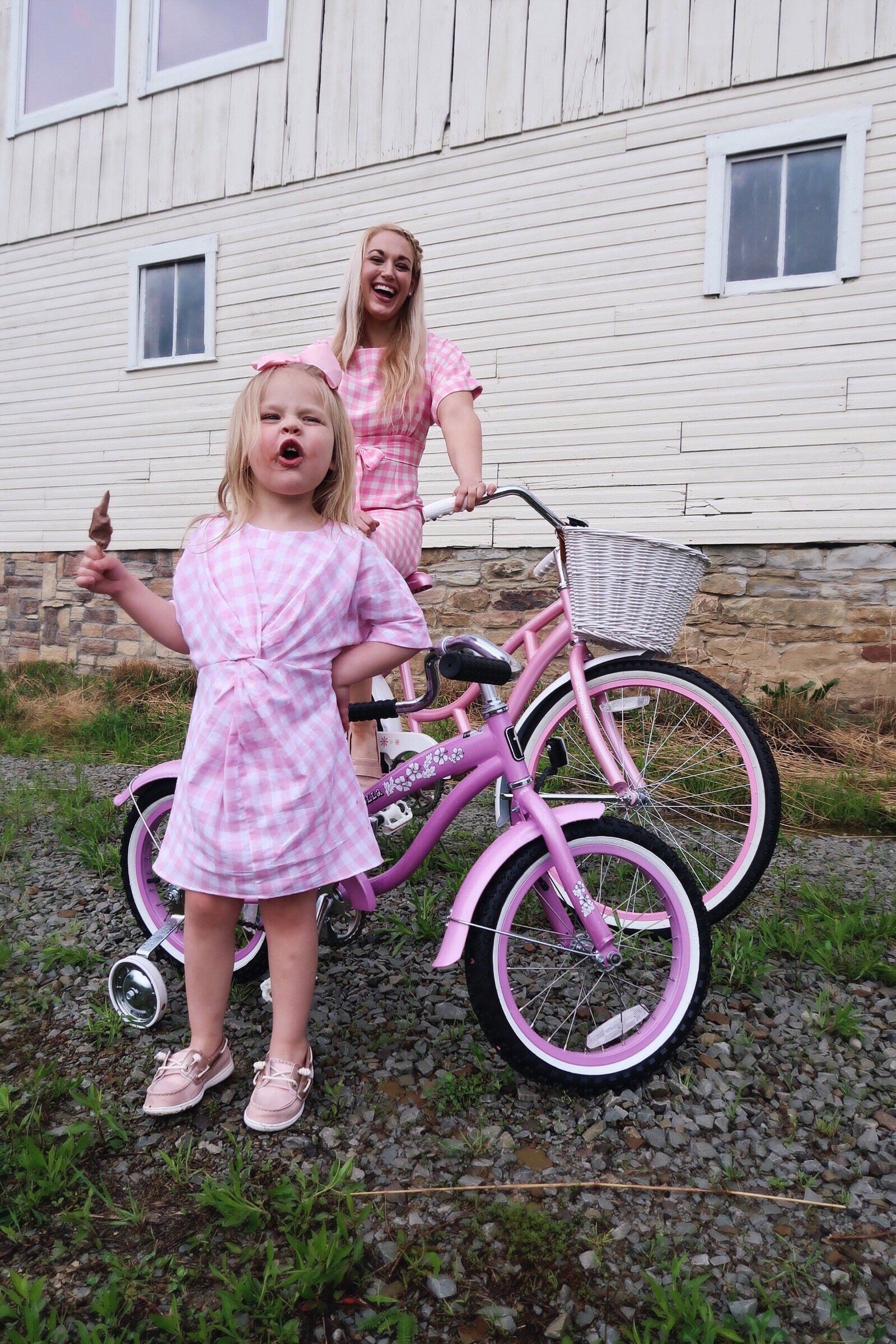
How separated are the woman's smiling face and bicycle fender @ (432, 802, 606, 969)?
4.73 feet

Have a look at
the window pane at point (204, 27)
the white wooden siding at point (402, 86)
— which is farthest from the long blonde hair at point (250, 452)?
the window pane at point (204, 27)

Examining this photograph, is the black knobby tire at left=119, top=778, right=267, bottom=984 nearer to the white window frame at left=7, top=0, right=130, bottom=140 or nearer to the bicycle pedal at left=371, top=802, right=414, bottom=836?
the bicycle pedal at left=371, top=802, right=414, bottom=836

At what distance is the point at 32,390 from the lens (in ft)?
28.4

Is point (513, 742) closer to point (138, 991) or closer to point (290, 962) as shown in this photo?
point (290, 962)

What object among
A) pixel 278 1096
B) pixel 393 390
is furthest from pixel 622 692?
pixel 278 1096

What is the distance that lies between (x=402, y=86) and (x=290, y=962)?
696cm

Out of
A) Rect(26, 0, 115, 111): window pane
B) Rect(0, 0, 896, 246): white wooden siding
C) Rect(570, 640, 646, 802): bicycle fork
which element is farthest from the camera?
Rect(26, 0, 115, 111): window pane

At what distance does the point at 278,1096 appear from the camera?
1.67 m

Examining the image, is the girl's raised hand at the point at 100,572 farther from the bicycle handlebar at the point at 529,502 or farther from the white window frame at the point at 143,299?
the white window frame at the point at 143,299

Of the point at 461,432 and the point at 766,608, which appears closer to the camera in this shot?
the point at 461,432

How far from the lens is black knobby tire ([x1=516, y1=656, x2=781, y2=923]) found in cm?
222

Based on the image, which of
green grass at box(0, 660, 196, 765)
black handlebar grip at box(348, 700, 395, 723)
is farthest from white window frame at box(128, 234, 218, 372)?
black handlebar grip at box(348, 700, 395, 723)

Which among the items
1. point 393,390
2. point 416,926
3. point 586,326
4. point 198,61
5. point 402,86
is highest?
point 198,61

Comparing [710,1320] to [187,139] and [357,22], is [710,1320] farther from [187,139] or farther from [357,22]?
[187,139]
